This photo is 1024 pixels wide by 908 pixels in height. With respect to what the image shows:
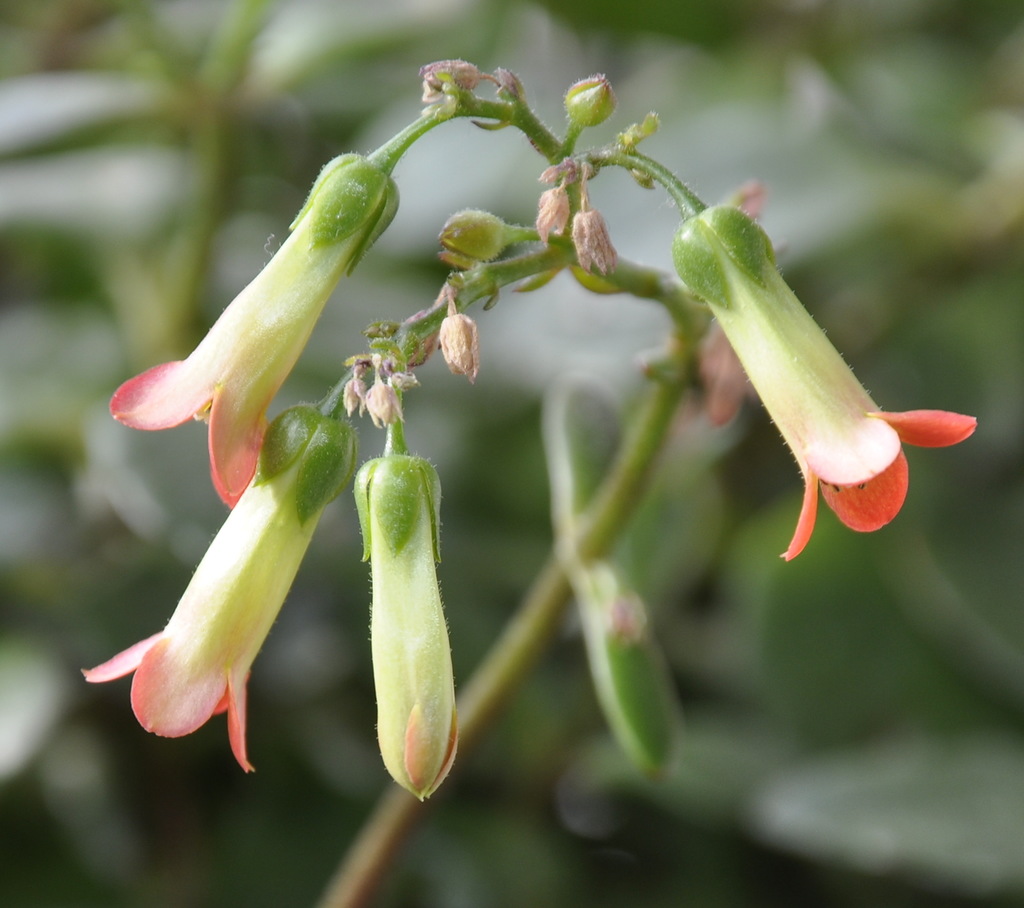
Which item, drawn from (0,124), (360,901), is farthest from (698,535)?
(0,124)

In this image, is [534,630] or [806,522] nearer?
[806,522]

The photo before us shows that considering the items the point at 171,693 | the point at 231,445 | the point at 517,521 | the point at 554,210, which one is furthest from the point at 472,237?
the point at 517,521

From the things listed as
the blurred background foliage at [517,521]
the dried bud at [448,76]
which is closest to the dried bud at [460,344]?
the dried bud at [448,76]

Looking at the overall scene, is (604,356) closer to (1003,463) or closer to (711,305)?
(711,305)

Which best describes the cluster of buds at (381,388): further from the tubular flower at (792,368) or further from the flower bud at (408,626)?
the tubular flower at (792,368)

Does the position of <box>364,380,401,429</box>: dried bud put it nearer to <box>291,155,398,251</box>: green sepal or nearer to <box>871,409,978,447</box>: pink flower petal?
<box>291,155,398,251</box>: green sepal

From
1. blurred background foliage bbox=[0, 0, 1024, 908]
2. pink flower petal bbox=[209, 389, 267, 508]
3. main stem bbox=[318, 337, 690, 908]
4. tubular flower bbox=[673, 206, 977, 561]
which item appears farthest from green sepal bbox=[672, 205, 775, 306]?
blurred background foliage bbox=[0, 0, 1024, 908]

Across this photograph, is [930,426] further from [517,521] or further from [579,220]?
[517,521]
